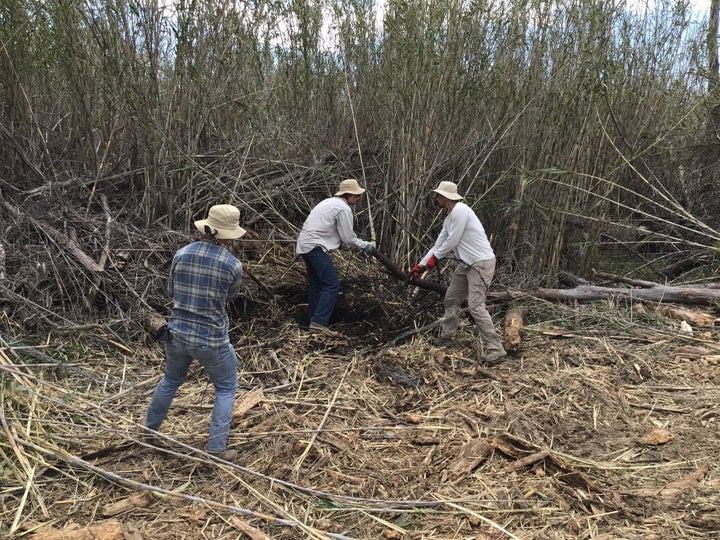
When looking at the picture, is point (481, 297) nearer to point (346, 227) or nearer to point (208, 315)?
point (346, 227)

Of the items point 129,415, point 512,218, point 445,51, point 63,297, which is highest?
point 445,51

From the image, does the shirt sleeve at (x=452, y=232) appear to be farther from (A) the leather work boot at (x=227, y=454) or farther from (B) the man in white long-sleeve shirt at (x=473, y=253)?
(A) the leather work boot at (x=227, y=454)

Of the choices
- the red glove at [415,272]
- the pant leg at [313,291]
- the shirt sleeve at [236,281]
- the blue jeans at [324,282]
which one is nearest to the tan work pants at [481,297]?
the red glove at [415,272]

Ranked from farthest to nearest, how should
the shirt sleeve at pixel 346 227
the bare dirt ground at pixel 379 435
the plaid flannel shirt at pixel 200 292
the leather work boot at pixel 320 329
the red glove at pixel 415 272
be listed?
1. the shirt sleeve at pixel 346 227
2. the leather work boot at pixel 320 329
3. the red glove at pixel 415 272
4. the plaid flannel shirt at pixel 200 292
5. the bare dirt ground at pixel 379 435

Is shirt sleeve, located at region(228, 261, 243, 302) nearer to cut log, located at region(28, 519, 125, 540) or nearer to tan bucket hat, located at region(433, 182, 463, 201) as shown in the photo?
cut log, located at region(28, 519, 125, 540)

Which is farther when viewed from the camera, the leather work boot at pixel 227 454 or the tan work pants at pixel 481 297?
the tan work pants at pixel 481 297

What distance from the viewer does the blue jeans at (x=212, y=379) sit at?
291 cm

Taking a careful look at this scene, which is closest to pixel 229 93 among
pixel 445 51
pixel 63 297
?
pixel 445 51

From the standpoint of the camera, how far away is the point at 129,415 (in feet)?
11.2

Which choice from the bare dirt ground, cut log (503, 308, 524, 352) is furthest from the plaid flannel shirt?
cut log (503, 308, 524, 352)

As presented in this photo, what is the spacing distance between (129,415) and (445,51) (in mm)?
4271

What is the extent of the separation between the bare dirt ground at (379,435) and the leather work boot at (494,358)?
0.10m

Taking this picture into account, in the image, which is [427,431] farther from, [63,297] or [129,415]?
[63,297]

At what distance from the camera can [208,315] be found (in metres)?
2.87
